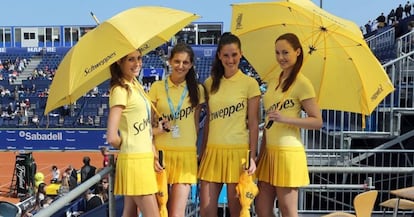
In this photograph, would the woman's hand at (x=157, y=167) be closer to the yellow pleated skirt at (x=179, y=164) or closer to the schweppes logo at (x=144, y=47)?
the yellow pleated skirt at (x=179, y=164)

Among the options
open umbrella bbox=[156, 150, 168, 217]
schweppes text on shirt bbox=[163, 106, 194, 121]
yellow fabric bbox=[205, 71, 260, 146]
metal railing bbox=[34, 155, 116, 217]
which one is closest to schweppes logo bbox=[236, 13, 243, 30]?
Answer: yellow fabric bbox=[205, 71, 260, 146]

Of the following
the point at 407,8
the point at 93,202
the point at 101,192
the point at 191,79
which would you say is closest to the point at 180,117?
the point at 191,79

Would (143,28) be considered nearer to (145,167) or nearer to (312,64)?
(145,167)

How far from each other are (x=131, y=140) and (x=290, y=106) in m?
1.05

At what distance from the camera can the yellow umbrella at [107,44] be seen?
9.95 feet

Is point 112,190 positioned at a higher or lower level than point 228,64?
lower

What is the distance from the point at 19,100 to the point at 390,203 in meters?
29.0

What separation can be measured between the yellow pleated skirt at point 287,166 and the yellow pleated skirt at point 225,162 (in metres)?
0.20

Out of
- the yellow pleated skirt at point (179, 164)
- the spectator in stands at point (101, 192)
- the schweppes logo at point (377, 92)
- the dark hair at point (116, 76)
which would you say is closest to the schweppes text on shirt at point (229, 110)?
the yellow pleated skirt at point (179, 164)

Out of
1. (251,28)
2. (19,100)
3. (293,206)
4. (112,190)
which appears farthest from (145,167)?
(19,100)

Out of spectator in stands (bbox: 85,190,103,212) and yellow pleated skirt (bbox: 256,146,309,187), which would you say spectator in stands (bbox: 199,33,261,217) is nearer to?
yellow pleated skirt (bbox: 256,146,309,187)

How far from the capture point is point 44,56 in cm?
4050

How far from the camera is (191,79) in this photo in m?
3.40

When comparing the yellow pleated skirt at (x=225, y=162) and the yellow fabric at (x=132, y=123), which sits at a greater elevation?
the yellow fabric at (x=132, y=123)
